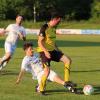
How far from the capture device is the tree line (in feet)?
325

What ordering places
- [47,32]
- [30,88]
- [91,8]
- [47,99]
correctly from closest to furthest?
[47,99] → [47,32] → [30,88] → [91,8]

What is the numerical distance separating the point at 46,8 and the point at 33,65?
90359mm

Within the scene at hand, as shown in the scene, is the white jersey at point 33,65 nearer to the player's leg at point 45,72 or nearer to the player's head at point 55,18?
the player's leg at point 45,72

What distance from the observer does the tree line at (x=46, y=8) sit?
99.0m

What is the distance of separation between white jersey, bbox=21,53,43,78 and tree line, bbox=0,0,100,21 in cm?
8512

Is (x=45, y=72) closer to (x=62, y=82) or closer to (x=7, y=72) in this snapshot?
(x=62, y=82)

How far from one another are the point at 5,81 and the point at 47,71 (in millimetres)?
2883

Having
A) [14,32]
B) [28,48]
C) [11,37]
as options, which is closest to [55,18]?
[28,48]

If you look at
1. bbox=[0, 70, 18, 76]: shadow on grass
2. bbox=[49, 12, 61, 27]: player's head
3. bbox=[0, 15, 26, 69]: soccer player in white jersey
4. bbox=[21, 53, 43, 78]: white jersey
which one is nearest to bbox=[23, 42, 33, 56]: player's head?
bbox=[21, 53, 43, 78]: white jersey

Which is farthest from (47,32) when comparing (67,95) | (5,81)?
(5,81)

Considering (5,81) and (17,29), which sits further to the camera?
(17,29)

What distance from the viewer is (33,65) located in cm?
1271

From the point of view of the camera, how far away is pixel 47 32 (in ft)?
40.3

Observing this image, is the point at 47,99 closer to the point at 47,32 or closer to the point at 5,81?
the point at 47,32
